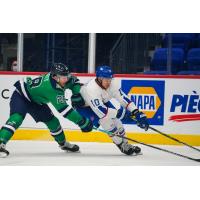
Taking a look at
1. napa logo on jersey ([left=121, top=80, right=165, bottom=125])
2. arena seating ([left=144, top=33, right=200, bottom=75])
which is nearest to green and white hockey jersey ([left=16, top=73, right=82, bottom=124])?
napa logo on jersey ([left=121, top=80, right=165, bottom=125])

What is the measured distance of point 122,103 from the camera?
5594 millimetres

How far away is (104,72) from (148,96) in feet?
2.30

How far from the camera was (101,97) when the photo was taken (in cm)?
546

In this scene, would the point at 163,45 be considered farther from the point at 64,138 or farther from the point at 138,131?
the point at 64,138

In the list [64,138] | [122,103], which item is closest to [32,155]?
[64,138]

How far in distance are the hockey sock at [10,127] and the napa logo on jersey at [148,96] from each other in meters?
1.07

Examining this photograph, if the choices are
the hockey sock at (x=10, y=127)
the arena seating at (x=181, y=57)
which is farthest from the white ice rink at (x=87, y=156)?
the arena seating at (x=181, y=57)

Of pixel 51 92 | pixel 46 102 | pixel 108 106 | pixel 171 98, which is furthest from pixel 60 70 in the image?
pixel 171 98

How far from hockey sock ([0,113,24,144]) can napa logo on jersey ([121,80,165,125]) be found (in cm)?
107

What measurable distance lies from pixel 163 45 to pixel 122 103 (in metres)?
0.78

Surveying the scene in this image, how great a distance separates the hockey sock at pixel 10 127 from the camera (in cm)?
543

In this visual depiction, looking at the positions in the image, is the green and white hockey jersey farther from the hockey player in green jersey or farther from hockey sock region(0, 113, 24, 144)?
hockey sock region(0, 113, 24, 144)

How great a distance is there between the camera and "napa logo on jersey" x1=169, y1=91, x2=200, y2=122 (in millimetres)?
6031

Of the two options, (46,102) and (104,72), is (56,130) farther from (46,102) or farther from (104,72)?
(104,72)
